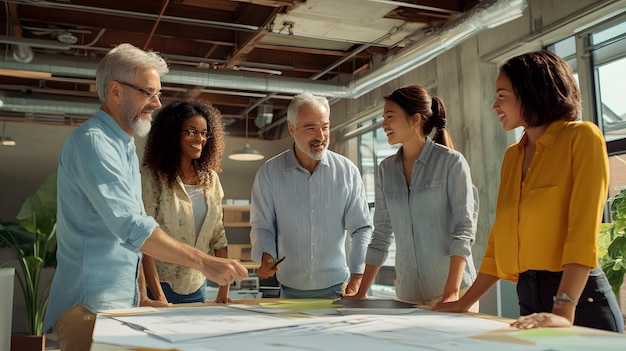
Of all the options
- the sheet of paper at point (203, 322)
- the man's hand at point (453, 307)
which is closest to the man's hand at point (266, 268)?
the sheet of paper at point (203, 322)

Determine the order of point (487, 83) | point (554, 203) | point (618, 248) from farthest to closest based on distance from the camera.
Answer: point (487, 83)
point (618, 248)
point (554, 203)

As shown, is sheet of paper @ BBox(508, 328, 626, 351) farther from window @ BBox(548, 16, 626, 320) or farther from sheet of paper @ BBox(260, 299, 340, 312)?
window @ BBox(548, 16, 626, 320)

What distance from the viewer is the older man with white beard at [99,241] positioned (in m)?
1.60

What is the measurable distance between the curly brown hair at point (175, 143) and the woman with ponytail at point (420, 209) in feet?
2.61

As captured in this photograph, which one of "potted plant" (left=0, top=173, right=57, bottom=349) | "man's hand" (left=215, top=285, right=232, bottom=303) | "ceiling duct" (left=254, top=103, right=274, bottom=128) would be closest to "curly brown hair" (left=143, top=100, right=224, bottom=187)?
"man's hand" (left=215, top=285, right=232, bottom=303)

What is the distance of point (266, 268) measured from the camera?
6.97 feet

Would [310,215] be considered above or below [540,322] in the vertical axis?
above

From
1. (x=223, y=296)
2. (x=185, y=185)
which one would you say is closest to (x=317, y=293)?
(x=223, y=296)

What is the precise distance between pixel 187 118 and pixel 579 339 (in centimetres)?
193

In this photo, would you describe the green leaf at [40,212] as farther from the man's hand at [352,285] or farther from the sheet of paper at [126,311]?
the sheet of paper at [126,311]

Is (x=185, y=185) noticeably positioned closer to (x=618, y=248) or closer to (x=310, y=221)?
(x=310, y=221)

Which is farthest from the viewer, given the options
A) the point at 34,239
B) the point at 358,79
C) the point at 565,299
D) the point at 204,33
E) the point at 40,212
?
the point at 358,79

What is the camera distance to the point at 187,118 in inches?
103

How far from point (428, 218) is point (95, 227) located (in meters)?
1.09
